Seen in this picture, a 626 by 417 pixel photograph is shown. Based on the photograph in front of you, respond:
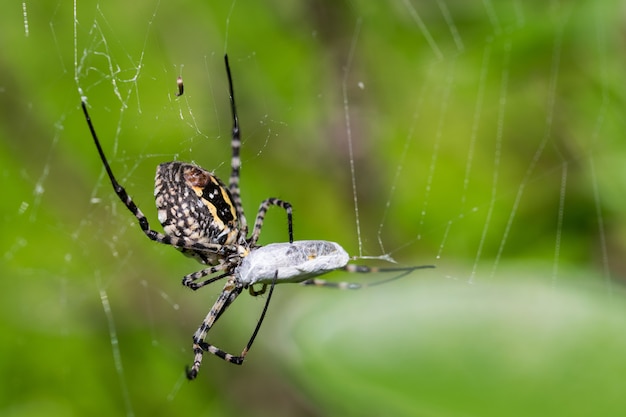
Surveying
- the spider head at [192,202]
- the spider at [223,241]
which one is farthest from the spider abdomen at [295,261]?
the spider head at [192,202]

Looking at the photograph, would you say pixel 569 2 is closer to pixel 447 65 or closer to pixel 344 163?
pixel 447 65

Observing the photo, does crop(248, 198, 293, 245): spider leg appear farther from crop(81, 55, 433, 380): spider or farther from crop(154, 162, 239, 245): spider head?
crop(154, 162, 239, 245): spider head

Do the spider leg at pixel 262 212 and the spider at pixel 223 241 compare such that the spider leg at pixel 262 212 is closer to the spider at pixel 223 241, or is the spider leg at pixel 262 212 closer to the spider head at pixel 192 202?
the spider at pixel 223 241

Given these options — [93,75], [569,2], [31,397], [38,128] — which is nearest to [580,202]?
[569,2]

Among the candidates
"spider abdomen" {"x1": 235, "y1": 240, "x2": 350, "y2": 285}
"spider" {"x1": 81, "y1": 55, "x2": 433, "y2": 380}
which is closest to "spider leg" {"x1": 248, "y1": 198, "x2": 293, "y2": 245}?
"spider" {"x1": 81, "y1": 55, "x2": 433, "y2": 380}

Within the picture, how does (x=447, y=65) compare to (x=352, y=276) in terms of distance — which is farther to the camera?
(x=447, y=65)

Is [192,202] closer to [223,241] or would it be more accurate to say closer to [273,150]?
[223,241]

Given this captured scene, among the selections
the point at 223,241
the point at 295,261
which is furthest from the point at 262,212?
the point at 295,261
